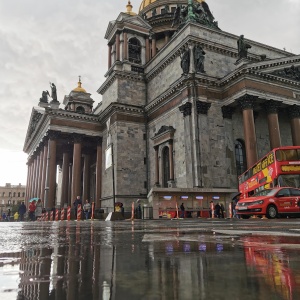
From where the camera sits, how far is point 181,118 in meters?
26.3

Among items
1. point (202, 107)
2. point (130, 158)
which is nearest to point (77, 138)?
point (130, 158)

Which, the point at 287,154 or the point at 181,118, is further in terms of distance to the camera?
the point at 181,118

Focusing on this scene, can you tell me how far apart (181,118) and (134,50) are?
14.0 meters

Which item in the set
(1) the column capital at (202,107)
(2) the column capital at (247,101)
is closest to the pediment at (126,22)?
(1) the column capital at (202,107)

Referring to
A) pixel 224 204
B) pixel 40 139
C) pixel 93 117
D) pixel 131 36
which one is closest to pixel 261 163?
pixel 224 204

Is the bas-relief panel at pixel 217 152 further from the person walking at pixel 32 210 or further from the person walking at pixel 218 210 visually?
the person walking at pixel 32 210

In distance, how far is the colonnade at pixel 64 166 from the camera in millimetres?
32281

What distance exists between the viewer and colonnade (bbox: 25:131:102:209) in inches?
1271

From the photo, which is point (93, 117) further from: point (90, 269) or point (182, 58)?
point (90, 269)

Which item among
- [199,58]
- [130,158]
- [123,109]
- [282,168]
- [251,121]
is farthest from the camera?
[123,109]

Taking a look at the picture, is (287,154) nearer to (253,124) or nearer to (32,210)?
(253,124)

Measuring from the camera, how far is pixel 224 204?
22172mm

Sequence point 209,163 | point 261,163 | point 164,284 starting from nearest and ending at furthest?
1. point 164,284
2. point 261,163
3. point 209,163

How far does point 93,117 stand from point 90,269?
34391 millimetres
